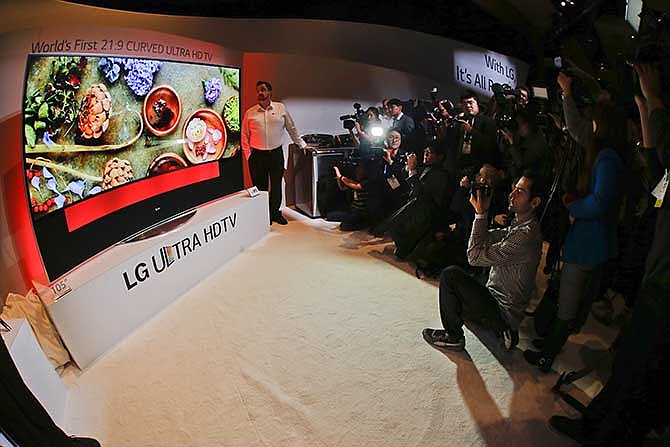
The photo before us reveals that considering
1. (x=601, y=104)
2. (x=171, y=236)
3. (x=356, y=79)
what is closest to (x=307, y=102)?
(x=356, y=79)

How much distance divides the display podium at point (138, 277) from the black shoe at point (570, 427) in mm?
2560

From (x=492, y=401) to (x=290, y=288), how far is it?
5.91 feet

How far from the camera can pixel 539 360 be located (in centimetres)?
248

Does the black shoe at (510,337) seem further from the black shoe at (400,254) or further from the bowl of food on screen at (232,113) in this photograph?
the bowl of food on screen at (232,113)

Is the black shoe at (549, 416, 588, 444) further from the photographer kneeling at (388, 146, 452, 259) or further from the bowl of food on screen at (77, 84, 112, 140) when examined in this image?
the bowl of food on screen at (77, 84, 112, 140)

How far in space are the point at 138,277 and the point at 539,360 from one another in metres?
2.63

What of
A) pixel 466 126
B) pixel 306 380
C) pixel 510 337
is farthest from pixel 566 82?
pixel 306 380

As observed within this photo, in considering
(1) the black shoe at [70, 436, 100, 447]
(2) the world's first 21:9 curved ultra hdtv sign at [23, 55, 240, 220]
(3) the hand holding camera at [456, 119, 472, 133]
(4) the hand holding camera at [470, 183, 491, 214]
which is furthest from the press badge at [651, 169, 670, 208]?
(2) the world's first 21:9 curved ultra hdtv sign at [23, 55, 240, 220]

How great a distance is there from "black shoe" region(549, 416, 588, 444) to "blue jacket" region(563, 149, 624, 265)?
2.58ft

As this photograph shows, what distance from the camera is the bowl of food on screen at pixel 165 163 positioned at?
11.8ft

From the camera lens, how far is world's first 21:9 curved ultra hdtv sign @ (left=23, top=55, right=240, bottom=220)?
8.35 ft

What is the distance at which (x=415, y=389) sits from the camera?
2338 millimetres

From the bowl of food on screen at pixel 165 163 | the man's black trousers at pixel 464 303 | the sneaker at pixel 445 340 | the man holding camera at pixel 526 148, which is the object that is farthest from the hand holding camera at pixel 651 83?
the bowl of food on screen at pixel 165 163

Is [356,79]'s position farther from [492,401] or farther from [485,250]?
[492,401]
